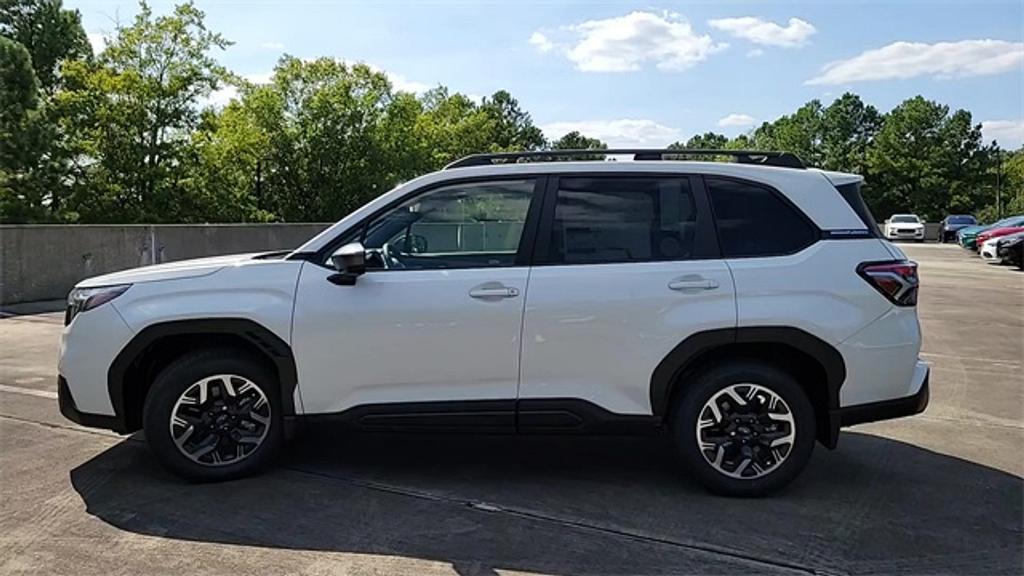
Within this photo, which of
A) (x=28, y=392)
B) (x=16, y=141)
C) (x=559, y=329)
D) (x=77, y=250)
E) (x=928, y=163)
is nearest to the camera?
(x=559, y=329)

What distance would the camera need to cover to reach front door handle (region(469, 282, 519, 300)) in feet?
14.0

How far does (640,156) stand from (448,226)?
122 centimetres

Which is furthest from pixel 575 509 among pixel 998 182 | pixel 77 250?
pixel 998 182

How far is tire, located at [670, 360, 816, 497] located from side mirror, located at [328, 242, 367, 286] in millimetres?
1896

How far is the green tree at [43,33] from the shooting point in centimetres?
3550

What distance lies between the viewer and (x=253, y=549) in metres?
3.68

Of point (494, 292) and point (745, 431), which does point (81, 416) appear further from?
point (745, 431)

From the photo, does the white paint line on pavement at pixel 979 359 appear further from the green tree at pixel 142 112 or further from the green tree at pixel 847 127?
the green tree at pixel 847 127

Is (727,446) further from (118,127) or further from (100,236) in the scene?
(118,127)

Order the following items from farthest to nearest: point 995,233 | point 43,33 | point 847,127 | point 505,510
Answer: point 847,127
point 43,33
point 995,233
point 505,510

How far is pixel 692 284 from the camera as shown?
427 cm

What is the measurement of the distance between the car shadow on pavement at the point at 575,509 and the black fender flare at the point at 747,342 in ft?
2.18

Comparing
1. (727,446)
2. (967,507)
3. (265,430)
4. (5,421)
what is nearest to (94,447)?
(5,421)

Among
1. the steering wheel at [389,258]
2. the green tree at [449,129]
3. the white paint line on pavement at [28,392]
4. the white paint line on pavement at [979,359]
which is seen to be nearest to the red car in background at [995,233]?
the white paint line on pavement at [979,359]
